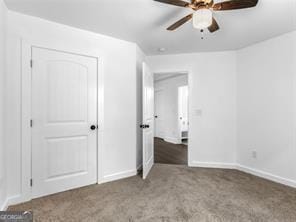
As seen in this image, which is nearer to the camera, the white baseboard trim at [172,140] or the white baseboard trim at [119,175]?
the white baseboard trim at [119,175]

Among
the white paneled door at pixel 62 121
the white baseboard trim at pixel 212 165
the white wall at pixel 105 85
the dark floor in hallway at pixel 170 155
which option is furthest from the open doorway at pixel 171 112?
the white paneled door at pixel 62 121

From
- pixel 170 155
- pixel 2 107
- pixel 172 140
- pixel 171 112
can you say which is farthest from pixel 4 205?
pixel 171 112

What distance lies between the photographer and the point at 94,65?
2.63 meters

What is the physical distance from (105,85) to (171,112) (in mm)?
3906

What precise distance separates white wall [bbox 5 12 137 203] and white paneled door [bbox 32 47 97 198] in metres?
0.16

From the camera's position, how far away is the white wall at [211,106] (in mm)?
3424

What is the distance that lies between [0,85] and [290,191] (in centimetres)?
397

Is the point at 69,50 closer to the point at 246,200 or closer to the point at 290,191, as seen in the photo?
the point at 246,200

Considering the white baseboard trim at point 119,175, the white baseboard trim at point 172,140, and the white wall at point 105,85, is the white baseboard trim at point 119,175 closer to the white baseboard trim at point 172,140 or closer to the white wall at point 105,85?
the white wall at point 105,85

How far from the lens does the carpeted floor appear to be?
71.9 inches

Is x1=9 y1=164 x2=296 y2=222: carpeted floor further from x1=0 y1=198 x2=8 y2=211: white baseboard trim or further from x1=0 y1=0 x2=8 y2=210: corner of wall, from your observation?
x1=0 y1=0 x2=8 y2=210: corner of wall

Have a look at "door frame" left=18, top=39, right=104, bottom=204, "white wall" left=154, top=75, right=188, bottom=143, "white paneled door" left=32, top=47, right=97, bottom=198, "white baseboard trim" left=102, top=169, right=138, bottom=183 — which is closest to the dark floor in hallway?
"white wall" left=154, top=75, right=188, bottom=143

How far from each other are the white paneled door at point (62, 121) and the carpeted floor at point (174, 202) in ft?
0.83

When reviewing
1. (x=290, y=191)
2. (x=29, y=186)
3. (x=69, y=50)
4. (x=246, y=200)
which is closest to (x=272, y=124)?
(x=290, y=191)
